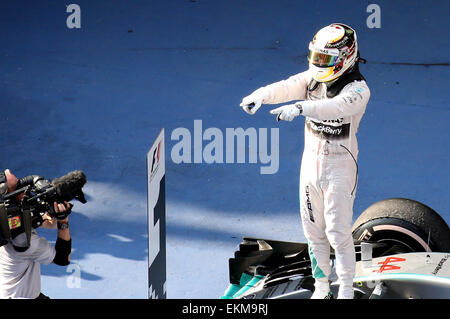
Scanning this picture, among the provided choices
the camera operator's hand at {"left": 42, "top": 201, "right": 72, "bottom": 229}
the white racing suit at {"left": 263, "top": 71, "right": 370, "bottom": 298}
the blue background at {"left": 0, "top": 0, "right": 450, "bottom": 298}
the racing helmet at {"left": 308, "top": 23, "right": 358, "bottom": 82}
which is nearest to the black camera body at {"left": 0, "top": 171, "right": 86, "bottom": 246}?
the camera operator's hand at {"left": 42, "top": 201, "right": 72, "bottom": 229}

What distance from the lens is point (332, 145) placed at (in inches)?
198

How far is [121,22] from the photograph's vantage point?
803 cm

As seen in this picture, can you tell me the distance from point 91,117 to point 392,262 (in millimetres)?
3228

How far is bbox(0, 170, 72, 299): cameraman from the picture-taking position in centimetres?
536

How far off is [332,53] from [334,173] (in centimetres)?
61

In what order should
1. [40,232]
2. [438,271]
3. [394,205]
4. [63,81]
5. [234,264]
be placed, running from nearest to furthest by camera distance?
[438,271] < [234,264] < [394,205] < [40,232] < [63,81]

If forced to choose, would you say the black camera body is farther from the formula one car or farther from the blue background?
the blue background

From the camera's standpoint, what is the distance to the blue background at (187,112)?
7.25 m

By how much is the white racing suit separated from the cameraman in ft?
4.39

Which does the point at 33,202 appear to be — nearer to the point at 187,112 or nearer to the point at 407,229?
the point at 407,229

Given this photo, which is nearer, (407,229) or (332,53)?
(332,53)

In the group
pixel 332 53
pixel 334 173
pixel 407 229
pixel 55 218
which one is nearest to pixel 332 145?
pixel 334 173
